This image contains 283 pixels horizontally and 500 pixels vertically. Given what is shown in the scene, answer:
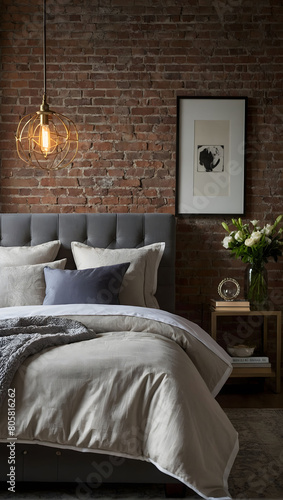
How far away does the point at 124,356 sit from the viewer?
7.75 ft

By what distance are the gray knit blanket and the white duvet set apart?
0.05m

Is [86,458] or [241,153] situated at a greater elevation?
[241,153]

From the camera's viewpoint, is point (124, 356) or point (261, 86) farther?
point (261, 86)

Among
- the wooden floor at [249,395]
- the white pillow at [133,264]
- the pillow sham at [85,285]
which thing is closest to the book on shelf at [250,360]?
the wooden floor at [249,395]

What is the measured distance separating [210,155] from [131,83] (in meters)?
0.91

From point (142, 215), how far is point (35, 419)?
2.40 metres

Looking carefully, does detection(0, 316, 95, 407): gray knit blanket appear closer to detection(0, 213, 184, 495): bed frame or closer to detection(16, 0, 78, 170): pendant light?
detection(0, 213, 184, 495): bed frame

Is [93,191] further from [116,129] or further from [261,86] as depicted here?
[261,86]

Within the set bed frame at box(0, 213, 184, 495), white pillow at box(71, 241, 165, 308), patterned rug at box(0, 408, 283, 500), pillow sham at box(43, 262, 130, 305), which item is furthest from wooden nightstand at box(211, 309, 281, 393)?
pillow sham at box(43, 262, 130, 305)

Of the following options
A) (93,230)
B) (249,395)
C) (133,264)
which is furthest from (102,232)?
(249,395)

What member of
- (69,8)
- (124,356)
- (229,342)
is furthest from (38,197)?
(124,356)

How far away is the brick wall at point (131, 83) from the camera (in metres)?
4.51

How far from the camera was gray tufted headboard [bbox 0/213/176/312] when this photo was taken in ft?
14.1

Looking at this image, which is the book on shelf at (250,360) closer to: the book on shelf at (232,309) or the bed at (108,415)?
the book on shelf at (232,309)
